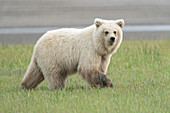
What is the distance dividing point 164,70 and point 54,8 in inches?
525

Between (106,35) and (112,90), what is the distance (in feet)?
2.89

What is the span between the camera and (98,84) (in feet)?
25.2

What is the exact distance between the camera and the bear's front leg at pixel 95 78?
7582mm

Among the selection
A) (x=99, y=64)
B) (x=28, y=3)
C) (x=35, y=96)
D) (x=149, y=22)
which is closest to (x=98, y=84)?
(x=99, y=64)

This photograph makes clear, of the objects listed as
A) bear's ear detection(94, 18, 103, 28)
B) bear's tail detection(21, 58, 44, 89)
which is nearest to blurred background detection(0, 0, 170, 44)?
bear's tail detection(21, 58, 44, 89)

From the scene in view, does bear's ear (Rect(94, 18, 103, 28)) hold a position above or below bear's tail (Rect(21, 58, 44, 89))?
above

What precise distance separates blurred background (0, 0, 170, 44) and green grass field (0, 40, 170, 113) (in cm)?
355

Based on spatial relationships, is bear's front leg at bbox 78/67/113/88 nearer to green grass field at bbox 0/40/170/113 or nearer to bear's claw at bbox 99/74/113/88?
bear's claw at bbox 99/74/113/88

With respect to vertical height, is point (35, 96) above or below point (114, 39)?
below

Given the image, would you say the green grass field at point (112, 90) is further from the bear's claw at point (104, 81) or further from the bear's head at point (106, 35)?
the bear's head at point (106, 35)


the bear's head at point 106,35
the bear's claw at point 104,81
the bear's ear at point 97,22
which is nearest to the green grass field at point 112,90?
the bear's claw at point 104,81

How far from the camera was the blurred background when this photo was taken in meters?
15.6

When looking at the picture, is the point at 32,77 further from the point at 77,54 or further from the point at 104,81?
the point at 104,81

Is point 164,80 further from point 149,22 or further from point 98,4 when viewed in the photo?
point 98,4
